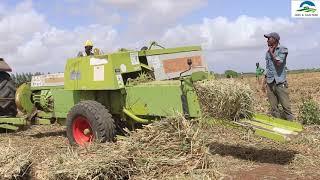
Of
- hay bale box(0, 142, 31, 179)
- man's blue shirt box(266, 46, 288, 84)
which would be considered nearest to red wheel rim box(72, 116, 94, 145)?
hay bale box(0, 142, 31, 179)

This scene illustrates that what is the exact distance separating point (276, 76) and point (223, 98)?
93.1 inches

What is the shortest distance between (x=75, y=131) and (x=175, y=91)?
2298 millimetres

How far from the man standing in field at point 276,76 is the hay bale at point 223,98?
1795 millimetres

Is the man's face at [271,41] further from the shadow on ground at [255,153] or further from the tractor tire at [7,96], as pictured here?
the tractor tire at [7,96]

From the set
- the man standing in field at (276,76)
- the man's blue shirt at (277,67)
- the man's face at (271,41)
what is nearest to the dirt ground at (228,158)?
the man standing in field at (276,76)

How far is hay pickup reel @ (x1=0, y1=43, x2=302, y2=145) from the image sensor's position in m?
6.92

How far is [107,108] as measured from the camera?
8492mm

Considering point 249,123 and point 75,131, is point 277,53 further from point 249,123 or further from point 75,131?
point 75,131

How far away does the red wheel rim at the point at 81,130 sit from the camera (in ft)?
26.9

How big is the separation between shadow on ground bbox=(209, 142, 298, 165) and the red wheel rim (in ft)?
6.79

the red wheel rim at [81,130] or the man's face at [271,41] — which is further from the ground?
the man's face at [271,41]

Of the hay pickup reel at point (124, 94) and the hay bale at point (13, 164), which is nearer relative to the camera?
the hay bale at point (13, 164)

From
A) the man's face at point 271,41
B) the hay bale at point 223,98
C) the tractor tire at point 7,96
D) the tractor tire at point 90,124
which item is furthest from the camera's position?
the tractor tire at point 7,96

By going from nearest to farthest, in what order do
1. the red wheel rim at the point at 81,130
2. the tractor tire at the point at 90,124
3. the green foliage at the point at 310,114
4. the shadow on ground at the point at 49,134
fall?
the tractor tire at the point at 90,124, the red wheel rim at the point at 81,130, the green foliage at the point at 310,114, the shadow on ground at the point at 49,134
